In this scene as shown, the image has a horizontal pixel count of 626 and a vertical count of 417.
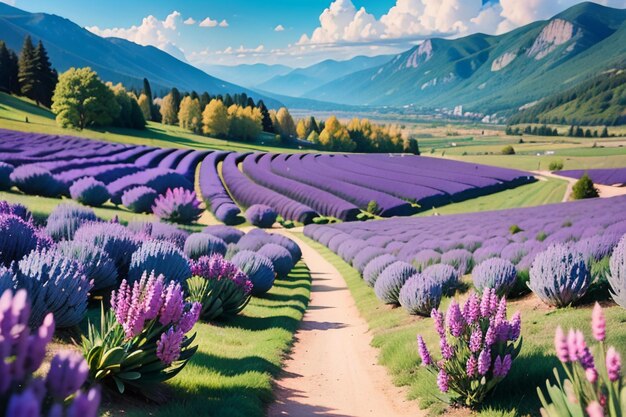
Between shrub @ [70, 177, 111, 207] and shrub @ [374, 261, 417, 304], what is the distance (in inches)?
652

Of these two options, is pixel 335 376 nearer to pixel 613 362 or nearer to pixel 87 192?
pixel 613 362

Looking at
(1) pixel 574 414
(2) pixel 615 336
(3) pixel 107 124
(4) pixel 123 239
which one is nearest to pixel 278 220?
(4) pixel 123 239

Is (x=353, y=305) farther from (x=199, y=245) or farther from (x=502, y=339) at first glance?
(x=502, y=339)

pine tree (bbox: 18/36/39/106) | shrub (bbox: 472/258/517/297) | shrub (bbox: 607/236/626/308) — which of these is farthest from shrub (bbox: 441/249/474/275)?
pine tree (bbox: 18/36/39/106)

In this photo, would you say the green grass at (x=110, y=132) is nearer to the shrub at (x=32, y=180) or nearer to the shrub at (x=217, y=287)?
the shrub at (x=32, y=180)

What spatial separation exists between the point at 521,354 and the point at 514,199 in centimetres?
5007

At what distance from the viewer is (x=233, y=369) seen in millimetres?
7246

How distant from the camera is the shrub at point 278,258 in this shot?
17.5m

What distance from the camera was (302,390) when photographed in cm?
747

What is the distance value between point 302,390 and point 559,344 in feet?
16.8

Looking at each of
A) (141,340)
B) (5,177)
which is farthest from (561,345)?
(5,177)

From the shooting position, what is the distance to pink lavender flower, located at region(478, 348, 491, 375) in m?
5.45

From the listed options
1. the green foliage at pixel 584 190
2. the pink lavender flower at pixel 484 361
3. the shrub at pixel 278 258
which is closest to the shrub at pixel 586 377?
the pink lavender flower at pixel 484 361

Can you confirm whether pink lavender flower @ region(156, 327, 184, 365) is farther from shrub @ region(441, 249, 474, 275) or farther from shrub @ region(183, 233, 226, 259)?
shrub @ region(441, 249, 474, 275)
